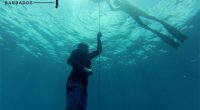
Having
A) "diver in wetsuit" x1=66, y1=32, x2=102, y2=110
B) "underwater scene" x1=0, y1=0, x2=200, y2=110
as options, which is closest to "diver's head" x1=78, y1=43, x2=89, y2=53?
"diver in wetsuit" x1=66, y1=32, x2=102, y2=110

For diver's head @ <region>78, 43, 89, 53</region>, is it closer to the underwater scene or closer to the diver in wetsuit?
the diver in wetsuit

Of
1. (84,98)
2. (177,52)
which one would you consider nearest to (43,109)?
(177,52)

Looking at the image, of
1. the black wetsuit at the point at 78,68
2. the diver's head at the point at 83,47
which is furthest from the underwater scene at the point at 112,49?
the diver's head at the point at 83,47

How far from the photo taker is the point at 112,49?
81.4 feet

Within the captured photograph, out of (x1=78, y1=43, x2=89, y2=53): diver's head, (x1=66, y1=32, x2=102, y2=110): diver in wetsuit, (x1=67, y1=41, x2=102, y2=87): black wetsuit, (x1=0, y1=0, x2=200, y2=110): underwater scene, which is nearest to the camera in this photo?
(x1=66, y1=32, x2=102, y2=110): diver in wetsuit

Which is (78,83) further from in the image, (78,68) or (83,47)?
(83,47)

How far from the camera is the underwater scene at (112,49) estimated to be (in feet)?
57.7

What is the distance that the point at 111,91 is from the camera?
131 feet

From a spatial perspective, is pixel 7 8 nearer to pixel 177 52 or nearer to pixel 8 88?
pixel 177 52

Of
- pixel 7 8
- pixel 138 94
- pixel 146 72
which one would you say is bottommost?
pixel 138 94

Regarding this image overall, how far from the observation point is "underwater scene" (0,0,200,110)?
17594mm

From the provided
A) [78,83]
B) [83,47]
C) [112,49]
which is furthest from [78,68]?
[112,49]

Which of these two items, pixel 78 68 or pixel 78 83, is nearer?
pixel 78 83

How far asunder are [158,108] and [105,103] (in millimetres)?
9780
